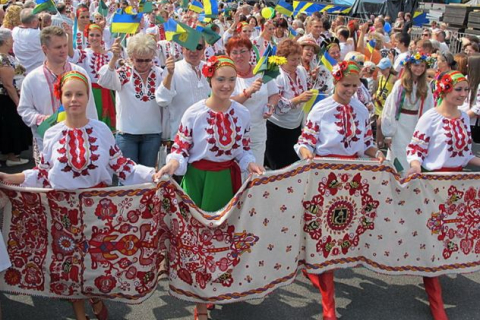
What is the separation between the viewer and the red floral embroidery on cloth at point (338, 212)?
4.05 meters

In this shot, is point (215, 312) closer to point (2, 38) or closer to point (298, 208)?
point (298, 208)

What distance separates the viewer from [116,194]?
3.60m

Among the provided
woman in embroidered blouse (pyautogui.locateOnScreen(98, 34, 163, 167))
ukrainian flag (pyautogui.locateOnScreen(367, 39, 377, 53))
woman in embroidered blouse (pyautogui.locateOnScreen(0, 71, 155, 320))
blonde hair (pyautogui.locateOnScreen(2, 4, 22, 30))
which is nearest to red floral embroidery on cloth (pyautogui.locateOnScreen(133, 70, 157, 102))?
woman in embroidered blouse (pyautogui.locateOnScreen(98, 34, 163, 167))

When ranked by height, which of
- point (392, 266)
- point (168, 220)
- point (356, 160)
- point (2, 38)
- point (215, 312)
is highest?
point (2, 38)

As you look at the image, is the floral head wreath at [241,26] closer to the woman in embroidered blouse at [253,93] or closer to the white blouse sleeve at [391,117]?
the white blouse sleeve at [391,117]

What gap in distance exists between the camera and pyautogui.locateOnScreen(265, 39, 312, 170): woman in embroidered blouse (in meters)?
5.72

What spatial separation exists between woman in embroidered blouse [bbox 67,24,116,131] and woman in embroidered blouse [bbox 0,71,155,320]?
3387 mm

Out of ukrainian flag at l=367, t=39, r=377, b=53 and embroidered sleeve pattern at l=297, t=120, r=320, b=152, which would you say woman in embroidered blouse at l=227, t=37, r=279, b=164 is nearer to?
embroidered sleeve pattern at l=297, t=120, r=320, b=152

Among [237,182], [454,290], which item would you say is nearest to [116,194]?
[237,182]

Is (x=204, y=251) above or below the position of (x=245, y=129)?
below

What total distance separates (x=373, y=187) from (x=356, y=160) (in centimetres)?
24

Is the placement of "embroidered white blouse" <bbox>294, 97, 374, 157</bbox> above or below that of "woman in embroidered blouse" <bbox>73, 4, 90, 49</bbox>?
below

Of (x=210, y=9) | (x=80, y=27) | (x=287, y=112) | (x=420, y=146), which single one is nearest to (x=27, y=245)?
(x=420, y=146)

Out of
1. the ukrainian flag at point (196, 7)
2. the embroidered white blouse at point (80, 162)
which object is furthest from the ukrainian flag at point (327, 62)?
the embroidered white blouse at point (80, 162)
